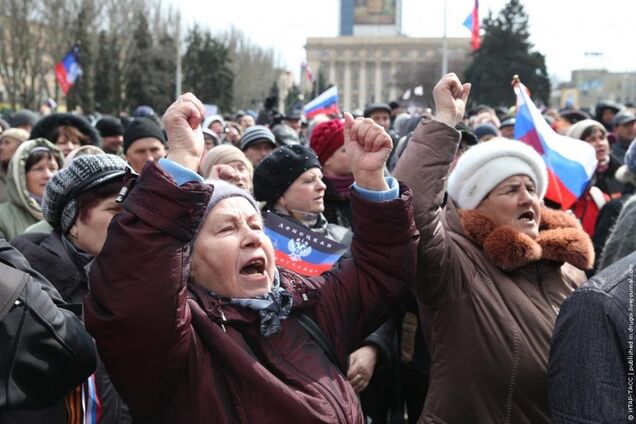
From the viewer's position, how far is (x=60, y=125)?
18.2 ft

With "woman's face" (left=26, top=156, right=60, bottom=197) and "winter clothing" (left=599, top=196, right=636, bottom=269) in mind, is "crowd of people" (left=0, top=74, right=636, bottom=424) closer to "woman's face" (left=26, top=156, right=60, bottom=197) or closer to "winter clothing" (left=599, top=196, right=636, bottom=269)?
"winter clothing" (left=599, top=196, right=636, bottom=269)

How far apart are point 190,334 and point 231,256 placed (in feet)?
1.07

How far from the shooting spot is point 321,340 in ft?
7.50

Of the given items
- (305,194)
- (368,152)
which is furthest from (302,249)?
(368,152)

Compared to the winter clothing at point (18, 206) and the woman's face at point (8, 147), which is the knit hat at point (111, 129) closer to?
the woman's face at point (8, 147)

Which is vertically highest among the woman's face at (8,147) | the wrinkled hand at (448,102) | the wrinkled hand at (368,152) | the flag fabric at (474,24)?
the flag fabric at (474,24)

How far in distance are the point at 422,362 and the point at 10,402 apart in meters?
2.59

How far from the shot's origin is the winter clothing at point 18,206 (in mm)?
4191

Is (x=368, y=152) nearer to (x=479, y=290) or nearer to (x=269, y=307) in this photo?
(x=269, y=307)

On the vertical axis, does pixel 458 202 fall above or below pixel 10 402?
above

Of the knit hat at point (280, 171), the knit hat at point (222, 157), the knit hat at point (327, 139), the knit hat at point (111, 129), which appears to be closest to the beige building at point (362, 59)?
the knit hat at point (111, 129)

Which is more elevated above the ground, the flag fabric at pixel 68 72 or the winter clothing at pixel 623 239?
the flag fabric at pixel 68 72

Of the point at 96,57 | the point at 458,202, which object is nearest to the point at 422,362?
the point at 458,202

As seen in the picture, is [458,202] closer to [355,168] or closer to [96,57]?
[355,168]
